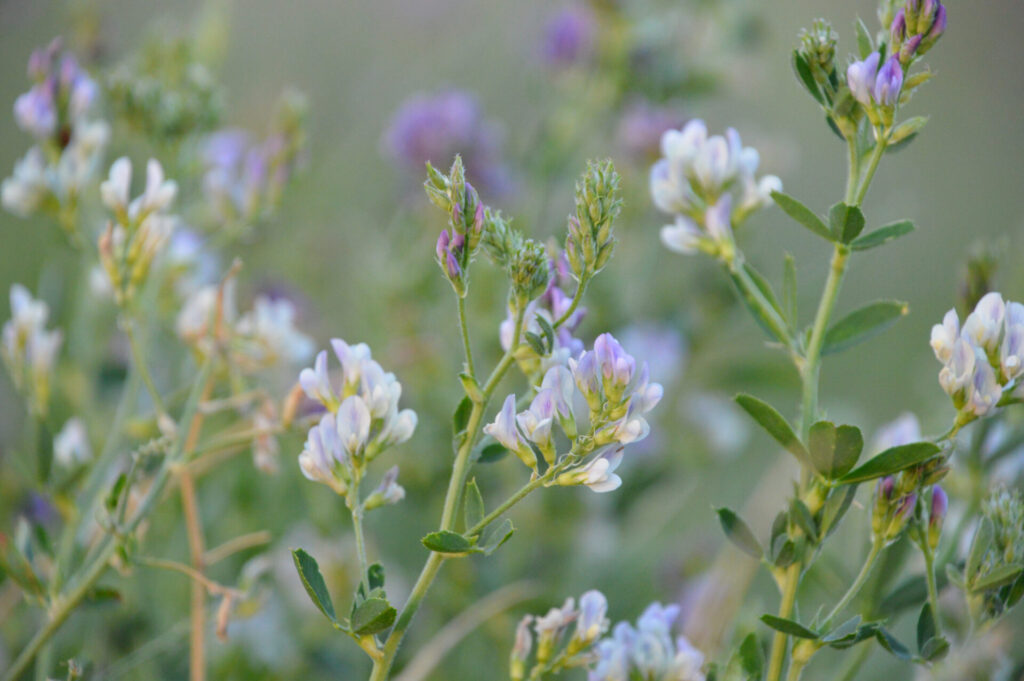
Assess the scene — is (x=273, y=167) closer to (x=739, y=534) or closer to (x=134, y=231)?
(x=134, y=231)

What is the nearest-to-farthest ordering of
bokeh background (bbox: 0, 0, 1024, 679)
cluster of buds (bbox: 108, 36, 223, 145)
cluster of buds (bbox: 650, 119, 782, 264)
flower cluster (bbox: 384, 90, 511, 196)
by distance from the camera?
1. cluster of buds (bbox: 650, 119, 782, 264)
2. cluster of buds (bbox: 108, 36, 223, 145)
3. bokeh background (bbox: 0, 0, 1024, 679)
4. flower cluster (bbox: 384, 90, 511, 196)

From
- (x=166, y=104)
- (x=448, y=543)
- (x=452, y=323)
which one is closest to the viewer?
(x=448, y=543)

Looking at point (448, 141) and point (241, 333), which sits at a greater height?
point (448, 141)

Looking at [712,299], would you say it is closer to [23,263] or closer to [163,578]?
[163,578]

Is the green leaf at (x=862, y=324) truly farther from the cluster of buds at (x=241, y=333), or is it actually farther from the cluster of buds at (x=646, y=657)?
the cluster of buds at (x=241, y=333)

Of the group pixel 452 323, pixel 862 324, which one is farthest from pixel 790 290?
pixel 452 323

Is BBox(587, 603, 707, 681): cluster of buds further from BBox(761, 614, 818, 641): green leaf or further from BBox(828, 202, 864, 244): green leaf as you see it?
BBox(828, 202, 864, 244): green leaf

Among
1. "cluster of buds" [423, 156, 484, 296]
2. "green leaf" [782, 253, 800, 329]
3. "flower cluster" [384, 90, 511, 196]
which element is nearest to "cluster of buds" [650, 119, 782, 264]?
"green leaf" [782, 253, 800, 329]
